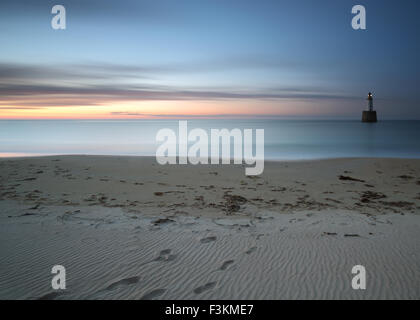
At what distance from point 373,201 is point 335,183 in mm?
2324

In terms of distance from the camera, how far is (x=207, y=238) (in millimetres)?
5359

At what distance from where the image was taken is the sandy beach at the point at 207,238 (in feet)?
12.8

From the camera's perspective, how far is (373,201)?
25.8ft

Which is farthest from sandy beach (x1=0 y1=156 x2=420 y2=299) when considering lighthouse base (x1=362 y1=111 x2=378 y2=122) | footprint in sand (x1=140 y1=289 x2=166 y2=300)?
lighthouse base (x1=362 y1=111 x2=378 y2=122)

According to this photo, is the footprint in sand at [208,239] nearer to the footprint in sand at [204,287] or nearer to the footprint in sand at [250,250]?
the footprint in sand at [250,250]

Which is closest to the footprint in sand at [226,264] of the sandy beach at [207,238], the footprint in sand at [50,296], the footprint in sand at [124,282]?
the sandy beach at [207,238]

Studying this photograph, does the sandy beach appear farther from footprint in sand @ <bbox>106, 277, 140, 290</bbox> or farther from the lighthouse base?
the lighthouse base

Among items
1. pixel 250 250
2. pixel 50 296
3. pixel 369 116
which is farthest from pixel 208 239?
pixel 369 116

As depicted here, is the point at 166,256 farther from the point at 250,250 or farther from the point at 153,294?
the point at 250,250

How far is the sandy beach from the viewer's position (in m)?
3.90

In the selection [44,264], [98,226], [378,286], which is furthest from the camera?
[98,226]

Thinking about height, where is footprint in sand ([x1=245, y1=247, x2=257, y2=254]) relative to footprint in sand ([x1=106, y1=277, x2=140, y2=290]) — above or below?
above
